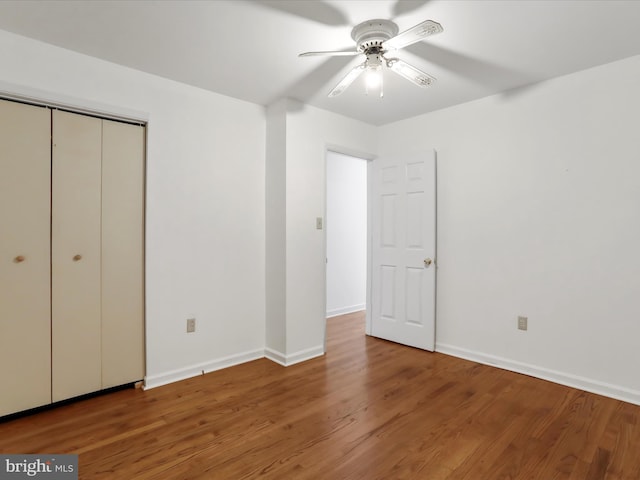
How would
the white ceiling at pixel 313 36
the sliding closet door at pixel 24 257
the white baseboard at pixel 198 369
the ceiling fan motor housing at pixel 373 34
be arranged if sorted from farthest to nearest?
the white baseboard at pixel 198 369, the sliding closet door at pixel 24 257, the ceiling fan motor housing at pixel 373 34, the white ceiling at pixel 313 36

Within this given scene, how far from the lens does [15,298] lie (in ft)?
7.27

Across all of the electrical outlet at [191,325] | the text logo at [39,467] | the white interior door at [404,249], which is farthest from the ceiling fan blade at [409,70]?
the text logo at [39,467]

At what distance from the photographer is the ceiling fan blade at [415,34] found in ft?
5.56

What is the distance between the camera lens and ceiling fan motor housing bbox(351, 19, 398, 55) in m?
2.03

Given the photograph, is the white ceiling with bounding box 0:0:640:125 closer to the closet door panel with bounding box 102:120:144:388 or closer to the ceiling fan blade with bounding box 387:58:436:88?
the ceiling fan blade with bounding box 387:58:436:88

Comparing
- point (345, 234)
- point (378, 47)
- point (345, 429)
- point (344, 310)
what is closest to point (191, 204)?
point (378, 47)

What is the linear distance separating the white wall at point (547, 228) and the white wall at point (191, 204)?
184 centimetres

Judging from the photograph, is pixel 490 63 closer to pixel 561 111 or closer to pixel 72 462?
pixel 561 111

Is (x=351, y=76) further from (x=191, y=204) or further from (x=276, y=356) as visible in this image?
(x=276, y=356)

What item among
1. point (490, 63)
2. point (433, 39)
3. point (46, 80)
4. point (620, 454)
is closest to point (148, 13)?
point (46, 80)

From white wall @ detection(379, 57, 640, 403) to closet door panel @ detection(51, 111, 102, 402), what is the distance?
2833mm

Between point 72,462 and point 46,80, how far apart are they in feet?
7.49

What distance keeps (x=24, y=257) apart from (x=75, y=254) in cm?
27

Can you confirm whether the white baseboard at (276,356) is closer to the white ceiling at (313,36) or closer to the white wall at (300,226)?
the white wall at (300,226)
